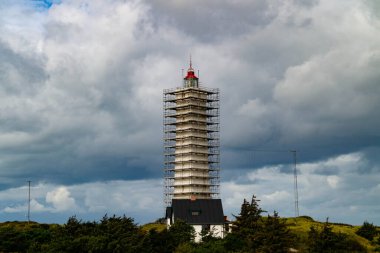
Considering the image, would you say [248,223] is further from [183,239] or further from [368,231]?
[368,231]

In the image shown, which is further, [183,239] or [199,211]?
[199,211]

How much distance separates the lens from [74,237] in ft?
273

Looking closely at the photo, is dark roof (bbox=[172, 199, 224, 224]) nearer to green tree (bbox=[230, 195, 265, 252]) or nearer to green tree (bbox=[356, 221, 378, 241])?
green tree (bbox=[230, 195, 265, 252])

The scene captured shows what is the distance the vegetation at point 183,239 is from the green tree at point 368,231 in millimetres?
2531

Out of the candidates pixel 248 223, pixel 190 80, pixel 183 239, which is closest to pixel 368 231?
pixel 248 223

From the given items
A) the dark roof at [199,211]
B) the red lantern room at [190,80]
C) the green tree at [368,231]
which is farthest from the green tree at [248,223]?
the red lantern room at [190,80]

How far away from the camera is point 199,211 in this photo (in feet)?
351

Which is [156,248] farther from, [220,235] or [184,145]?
[184,145]

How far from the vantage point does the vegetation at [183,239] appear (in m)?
78.8

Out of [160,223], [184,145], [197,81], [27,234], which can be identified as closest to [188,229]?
[27,234]

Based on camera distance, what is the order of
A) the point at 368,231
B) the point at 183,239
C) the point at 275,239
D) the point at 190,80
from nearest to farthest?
the point at 275,239
the point at 183,239
the point at 368,231
the point at 190,80

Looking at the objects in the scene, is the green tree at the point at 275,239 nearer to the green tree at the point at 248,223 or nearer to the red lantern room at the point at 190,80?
the green tree at the point at 248,223

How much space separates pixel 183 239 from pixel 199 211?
17.6 m

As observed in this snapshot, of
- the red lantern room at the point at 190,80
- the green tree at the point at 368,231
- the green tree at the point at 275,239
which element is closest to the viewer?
the green tree at the point at 275,239
